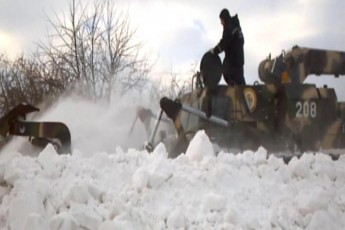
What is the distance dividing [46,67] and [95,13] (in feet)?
10.1

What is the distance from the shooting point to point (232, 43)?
9.47 metres

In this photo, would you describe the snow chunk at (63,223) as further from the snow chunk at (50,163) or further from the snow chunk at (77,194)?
the snow chunk at (50,163)

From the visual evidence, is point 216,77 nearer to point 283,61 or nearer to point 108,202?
point 283,61

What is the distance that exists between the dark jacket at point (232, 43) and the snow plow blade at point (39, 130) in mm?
3001

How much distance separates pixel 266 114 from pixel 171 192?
4757 millimetres

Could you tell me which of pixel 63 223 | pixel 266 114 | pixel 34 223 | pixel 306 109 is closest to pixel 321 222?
pixel 63 223

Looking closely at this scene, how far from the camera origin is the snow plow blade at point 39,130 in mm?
8773

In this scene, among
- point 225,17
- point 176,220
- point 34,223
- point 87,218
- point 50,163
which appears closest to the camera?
point 34,223

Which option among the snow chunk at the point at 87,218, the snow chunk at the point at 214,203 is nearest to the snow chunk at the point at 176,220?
the snow chunk at the point at 214,203

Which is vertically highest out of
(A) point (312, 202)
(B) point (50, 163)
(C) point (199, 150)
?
(C) point (199, 150)

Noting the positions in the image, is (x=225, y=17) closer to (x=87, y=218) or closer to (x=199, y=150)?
(x=199, y=150)

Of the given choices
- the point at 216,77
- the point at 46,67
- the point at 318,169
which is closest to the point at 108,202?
the point at 318,169

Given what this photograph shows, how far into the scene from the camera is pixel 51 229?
4.16 metres

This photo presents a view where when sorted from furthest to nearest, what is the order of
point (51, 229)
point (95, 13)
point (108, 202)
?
point (95, 13), point (108, 202), point (51, 229)
